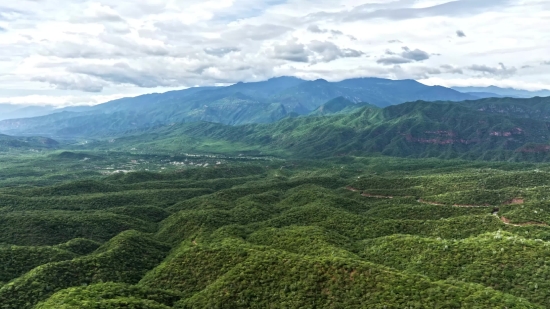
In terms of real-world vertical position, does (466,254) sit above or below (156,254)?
above

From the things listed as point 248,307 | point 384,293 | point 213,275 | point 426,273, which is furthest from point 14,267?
point 426,273

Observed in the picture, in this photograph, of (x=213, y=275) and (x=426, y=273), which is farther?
(x=213, y=275)

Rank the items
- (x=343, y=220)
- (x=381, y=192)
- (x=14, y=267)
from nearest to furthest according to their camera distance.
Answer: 1. (x=14, y=267)
2. (x=343, y=220)
3. (x=381, y=192)

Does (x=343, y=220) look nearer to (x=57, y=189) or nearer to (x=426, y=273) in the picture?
(x=426, y=273)

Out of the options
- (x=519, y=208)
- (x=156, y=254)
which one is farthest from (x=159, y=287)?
(x=519, y=208)

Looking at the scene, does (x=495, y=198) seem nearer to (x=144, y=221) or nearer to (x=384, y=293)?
(x=384, y=293)

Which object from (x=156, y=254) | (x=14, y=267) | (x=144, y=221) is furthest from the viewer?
(x=144, y=221)
